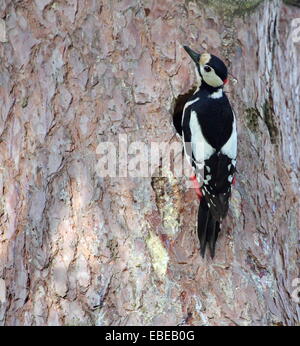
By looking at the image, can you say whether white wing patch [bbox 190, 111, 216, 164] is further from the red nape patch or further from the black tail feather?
the black tail feather

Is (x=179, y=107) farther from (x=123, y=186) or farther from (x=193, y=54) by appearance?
(x=123, y=186)

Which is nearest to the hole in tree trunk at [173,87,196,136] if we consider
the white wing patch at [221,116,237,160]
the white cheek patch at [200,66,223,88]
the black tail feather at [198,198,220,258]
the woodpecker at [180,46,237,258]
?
the woodpecker at [180,46,237,258]

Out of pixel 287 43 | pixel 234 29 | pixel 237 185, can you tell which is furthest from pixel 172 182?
pixel 287 43

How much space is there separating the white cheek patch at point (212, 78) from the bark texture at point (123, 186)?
9 centimetres

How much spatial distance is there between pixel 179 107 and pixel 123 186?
30.5 inches

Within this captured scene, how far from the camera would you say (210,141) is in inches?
164

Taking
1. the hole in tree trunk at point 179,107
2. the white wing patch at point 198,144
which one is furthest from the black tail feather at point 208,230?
the hole in tree trunk at point 179,107

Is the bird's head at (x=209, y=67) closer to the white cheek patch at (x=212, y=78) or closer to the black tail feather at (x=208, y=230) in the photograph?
the white cheek patch at (x=212, y=78)

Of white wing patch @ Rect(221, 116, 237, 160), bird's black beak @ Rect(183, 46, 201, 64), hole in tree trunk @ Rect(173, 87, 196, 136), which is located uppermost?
bird's black beak @ Rect(183, 46, 201, 64)

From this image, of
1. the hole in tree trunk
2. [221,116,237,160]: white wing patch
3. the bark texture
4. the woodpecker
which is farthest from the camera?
the hole in tree trunk

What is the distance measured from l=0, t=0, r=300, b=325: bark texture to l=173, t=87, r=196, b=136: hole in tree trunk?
8 cm

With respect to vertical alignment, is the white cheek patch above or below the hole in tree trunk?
above

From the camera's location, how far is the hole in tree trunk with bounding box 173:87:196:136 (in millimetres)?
4262
